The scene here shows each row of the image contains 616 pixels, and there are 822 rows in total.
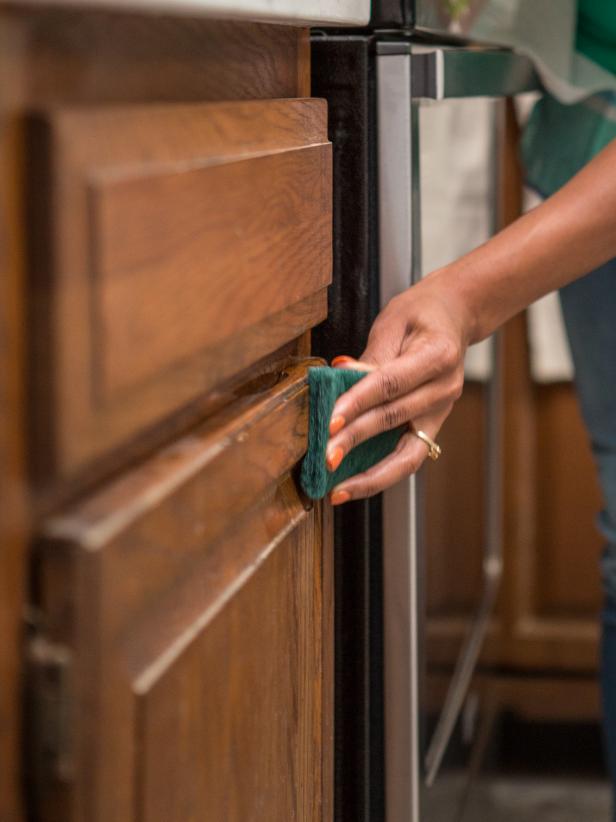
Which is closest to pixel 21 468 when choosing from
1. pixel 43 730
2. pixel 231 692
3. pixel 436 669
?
pixel 43 730

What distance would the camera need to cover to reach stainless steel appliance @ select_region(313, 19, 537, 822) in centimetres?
64

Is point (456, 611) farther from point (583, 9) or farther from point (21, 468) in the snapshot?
point (21, 468)

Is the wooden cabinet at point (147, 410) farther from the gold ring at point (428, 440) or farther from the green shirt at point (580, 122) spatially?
the green shirt at point (580, 122)

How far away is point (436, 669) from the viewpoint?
852mm

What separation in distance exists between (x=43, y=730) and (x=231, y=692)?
5.3 inches

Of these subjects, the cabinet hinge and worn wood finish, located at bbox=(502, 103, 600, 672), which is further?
worn wood finish, located at bbox=(502, 103, 600, 672)

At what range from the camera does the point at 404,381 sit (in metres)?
0.58

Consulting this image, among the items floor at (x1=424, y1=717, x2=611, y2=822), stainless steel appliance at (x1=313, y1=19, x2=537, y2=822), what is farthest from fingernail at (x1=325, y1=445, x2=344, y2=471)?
floor at (x1=424, y1=717, x2=611, y2=822)

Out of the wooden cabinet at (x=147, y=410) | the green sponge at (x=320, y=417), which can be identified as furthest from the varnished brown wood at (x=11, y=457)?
the green sponge at (x=320, y=417)

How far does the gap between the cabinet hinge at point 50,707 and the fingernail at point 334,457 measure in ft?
0.74

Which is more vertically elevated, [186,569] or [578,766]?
[186,569]

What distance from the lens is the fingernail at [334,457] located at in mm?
553

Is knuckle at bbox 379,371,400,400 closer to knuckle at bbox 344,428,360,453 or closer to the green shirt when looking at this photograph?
knuckle at bbox 344,428,360,453

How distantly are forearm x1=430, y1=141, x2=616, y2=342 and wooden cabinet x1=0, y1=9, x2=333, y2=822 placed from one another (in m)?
0.14
